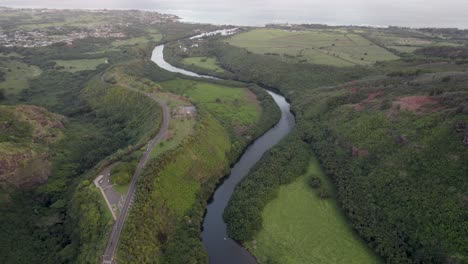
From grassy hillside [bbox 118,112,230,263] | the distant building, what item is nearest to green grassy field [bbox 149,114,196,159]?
grassy hillside [bbox 118,112,230,263]

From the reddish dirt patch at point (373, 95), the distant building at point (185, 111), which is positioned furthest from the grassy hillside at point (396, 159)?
the distant building at point (185, 111)

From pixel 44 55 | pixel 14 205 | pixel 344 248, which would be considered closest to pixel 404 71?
pixel 344 248

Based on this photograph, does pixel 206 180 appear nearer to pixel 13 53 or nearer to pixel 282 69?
pixel 282 69

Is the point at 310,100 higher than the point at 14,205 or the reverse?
higher

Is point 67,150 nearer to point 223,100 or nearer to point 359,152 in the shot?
point 223,100

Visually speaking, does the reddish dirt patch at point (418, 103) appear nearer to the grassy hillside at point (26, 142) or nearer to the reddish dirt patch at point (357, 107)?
the reddish dirt patch at point (357, 107)

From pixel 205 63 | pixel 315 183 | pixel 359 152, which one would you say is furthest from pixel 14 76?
pixel 359 152
